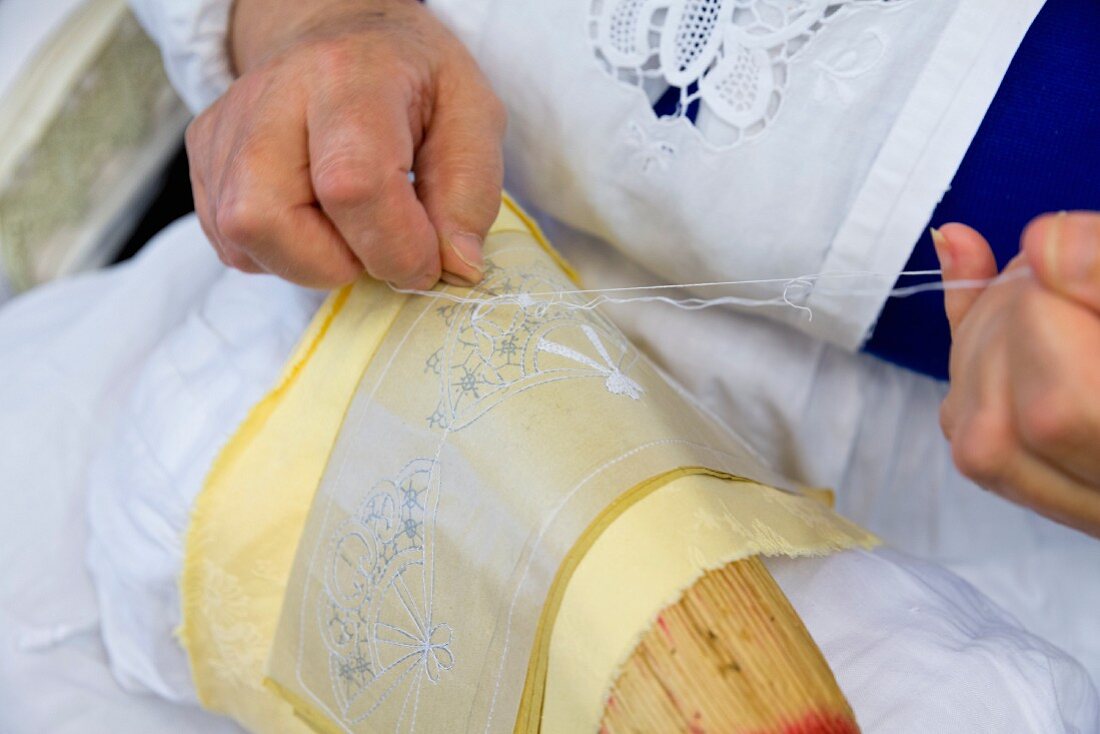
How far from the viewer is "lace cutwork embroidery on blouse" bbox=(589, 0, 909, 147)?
594 mm

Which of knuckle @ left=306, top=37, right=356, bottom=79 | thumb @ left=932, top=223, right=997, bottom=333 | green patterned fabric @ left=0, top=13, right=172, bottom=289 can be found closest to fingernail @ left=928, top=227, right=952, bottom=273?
thumb @ left=932, top=223, right=997, bottom=333

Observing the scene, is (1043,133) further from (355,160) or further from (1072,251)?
(355,160)

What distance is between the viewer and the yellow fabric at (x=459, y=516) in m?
0.45

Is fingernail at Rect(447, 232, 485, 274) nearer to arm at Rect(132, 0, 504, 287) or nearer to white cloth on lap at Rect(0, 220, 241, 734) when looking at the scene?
arm at Rect(132, 0, 504, 287)

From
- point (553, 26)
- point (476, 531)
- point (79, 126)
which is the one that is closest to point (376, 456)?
point (476, 531)

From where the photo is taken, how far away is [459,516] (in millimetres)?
502

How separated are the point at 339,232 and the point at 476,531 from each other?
0.24 metres

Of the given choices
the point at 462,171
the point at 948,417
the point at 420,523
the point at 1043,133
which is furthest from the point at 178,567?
the point at 1043,133

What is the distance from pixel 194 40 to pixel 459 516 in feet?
1.74

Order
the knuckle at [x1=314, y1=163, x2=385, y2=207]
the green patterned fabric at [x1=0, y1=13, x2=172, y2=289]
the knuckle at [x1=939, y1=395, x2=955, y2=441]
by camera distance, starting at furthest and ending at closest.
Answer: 1. the green patterned fabric at [x1=0, y1=13, x2=172, y2=289]
2. the knuckle at [x1=314, y1=163, x2=385, y2=207]
3. the knuckle at [x1=939, y1=395, x2=955, y2=441]

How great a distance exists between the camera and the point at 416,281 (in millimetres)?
585

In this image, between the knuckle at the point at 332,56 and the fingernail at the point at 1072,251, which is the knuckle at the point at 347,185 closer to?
the knuckle at the point at 332,56

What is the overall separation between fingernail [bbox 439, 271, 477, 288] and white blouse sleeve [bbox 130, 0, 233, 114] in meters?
0.34

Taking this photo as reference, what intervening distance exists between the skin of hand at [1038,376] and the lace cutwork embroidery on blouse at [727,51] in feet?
0.72
